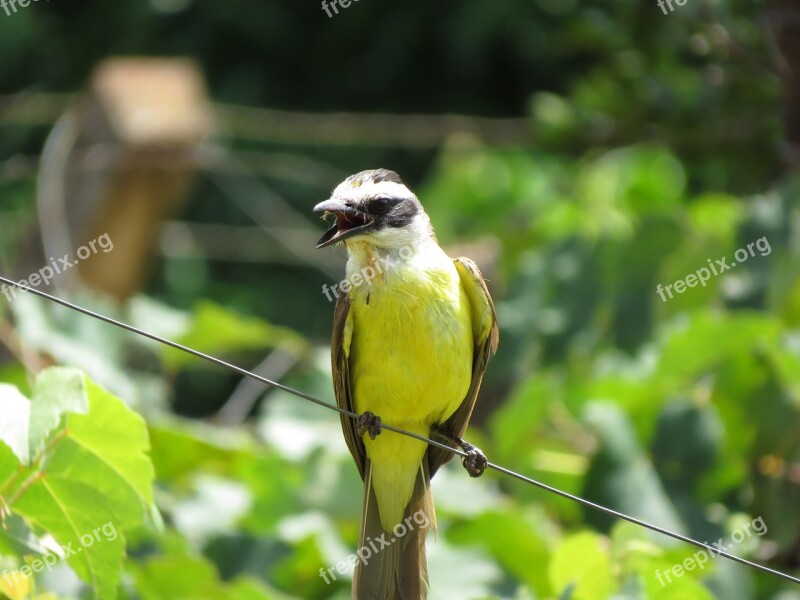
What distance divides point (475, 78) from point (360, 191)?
7.51 m

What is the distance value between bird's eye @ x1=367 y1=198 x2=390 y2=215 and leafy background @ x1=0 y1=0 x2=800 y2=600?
2.51 feet

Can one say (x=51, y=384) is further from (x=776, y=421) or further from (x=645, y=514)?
(x=776, y=421)

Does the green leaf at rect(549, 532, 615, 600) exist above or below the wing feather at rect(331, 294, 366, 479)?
below

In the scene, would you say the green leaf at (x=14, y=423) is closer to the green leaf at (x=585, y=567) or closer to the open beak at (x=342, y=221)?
the open beak at (x=342, y=221)

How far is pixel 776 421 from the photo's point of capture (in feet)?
12.3

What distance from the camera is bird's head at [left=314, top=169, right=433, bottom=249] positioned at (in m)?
2.87

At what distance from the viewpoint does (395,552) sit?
2.99 metres

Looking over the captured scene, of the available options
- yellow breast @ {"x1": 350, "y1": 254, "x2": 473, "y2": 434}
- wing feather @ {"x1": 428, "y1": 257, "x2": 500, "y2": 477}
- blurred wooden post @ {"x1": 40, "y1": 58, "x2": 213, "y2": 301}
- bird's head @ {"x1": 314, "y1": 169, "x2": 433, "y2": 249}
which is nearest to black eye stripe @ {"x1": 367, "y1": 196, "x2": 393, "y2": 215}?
bird's head @ {"x1": 314, "y1": 169, "x2": 433, "y2": 249}

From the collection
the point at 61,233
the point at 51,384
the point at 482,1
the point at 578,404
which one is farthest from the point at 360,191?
the point at 482,1

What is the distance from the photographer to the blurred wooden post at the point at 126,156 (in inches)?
214

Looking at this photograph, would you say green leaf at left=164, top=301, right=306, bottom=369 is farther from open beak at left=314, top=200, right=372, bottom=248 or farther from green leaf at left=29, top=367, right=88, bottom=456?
green leaf at left=29, top=367, right=88, bottom=456

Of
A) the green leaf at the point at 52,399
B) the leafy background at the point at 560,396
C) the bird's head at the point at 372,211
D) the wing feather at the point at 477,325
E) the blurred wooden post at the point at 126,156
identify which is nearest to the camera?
the green leaf at the point at 52,399

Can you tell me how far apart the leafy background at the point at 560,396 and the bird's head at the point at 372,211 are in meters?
0.68

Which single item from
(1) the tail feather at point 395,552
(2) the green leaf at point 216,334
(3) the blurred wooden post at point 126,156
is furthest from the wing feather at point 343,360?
(3) the blurred wooden post at point 126,156
